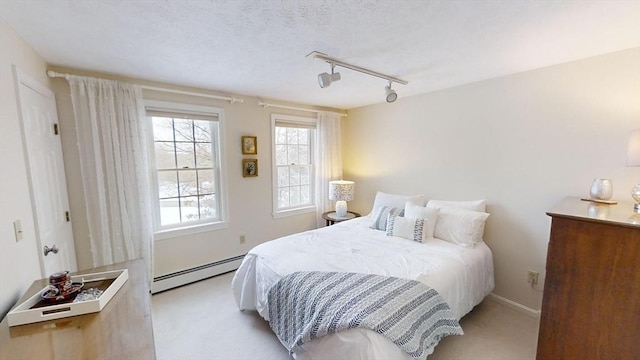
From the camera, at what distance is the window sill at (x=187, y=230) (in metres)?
2.78

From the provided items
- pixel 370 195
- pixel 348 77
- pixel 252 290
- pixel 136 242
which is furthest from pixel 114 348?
pixel 370 195

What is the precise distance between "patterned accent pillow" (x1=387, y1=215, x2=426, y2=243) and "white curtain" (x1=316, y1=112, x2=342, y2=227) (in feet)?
4.86

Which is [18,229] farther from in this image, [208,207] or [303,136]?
[303,136]

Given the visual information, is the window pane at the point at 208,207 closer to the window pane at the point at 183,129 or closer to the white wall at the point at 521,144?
the window pane at the point at 183,129

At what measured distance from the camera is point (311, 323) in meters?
1.52

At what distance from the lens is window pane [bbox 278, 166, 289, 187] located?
376 centimetres

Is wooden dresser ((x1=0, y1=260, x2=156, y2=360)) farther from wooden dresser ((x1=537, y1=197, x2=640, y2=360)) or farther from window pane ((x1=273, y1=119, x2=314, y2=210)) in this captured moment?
window pane ((x1=273, y1=119, x2=314, y2=210))

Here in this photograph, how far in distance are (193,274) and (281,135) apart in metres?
2.13

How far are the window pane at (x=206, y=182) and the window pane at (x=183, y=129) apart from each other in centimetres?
Result: 43

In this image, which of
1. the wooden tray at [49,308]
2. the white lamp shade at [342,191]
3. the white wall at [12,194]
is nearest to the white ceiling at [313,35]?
the white wall at [12,194]

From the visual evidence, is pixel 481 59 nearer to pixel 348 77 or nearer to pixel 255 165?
pixel 348 77

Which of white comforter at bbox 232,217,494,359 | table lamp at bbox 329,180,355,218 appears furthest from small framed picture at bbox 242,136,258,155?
white comforter at bbox 232,217,494,359

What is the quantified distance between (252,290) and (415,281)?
4.69 ft

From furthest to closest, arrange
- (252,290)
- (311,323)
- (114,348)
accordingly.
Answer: (252,290), (311,323), (114,348)
